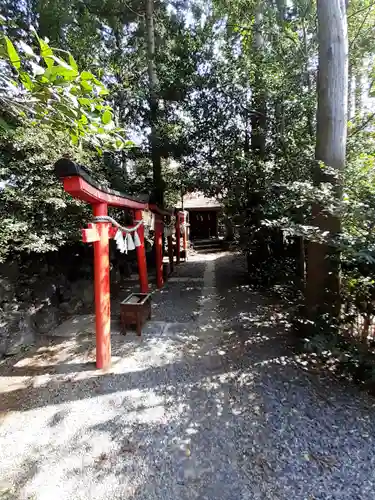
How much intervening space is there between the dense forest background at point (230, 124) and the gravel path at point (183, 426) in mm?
811

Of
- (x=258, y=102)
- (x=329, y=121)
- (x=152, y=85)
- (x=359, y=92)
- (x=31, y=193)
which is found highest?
(x=152, y=85)

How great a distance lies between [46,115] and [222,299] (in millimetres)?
5893

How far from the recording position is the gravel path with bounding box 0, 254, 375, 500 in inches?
86.2

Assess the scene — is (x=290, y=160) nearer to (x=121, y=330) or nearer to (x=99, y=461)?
(x=121, y=330)

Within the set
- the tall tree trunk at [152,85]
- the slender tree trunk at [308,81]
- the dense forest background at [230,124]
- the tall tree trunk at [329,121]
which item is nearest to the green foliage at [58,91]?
the dense forest background at [230,124]

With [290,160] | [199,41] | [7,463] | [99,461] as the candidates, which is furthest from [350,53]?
[7,463]

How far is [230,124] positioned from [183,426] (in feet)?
23.8

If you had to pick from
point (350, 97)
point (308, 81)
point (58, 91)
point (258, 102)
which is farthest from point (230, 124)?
point (58, 91)

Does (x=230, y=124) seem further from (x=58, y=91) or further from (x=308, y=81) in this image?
(x=58, y=91)

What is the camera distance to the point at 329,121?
3.95 m

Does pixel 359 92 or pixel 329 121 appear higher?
pixel 359 92

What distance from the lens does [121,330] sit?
5098mm

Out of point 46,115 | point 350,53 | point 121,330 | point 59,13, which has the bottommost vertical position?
point 121,330

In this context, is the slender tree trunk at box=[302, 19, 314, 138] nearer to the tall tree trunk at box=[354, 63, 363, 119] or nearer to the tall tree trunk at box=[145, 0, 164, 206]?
the tall tree trunk at box=[354, 63, 363, 119]
